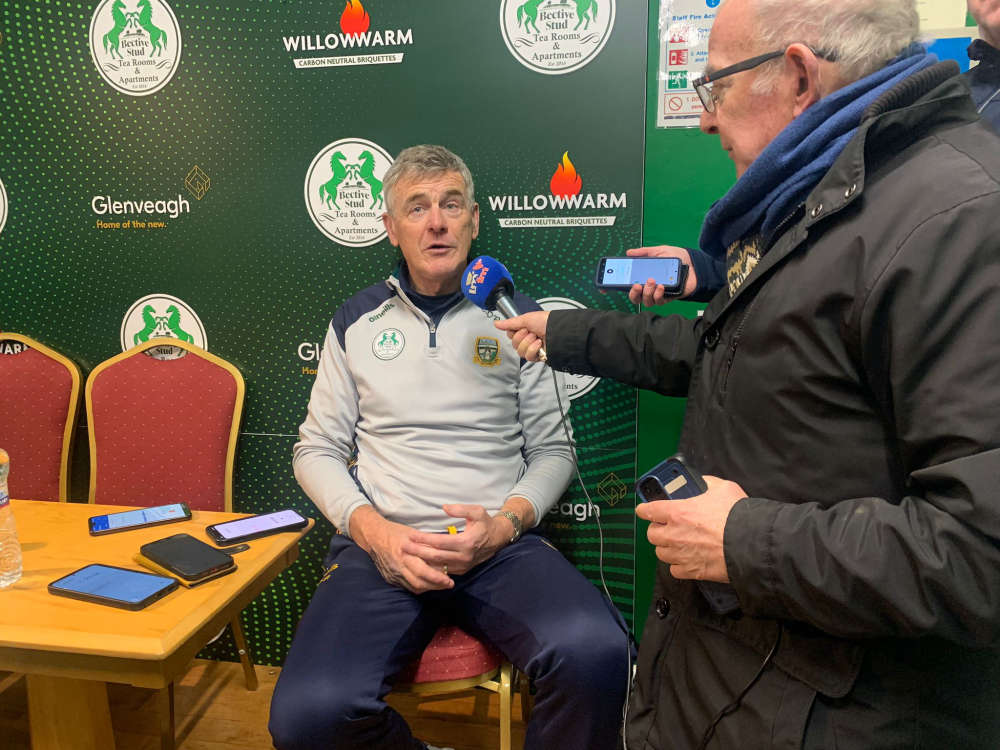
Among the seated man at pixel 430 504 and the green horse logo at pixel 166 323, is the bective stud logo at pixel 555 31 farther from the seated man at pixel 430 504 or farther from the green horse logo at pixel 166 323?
the green horse logo at pixel 166 323

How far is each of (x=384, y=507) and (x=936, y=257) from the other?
1.42 meters

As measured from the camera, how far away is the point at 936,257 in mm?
701

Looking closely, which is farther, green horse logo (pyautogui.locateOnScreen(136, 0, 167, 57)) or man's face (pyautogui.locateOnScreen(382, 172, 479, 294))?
green horse logo (pyautogui.locateOnScreen(136, 0, 167, 57))

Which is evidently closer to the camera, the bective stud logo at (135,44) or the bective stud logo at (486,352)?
the bective stud logo at (486,352)

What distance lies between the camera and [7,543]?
1.26 m

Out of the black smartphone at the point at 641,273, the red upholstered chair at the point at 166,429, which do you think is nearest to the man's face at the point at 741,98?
the black smartphone at the point at 641,273

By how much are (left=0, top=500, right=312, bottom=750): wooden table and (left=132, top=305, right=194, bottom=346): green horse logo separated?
0.80 meters

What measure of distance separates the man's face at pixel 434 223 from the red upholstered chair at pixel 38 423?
4.52ft

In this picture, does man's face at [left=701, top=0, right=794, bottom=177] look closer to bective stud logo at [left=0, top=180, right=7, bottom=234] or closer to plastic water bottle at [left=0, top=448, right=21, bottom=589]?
plastic water bottle at [left=0, top=448, right=21, bottom=589]

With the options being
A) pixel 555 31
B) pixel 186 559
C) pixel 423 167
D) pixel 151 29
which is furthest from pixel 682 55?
pixel 186 559

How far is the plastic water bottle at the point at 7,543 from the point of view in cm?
122

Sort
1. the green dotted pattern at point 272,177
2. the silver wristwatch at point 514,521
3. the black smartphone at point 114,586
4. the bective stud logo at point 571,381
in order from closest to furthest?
the black smartphone at point 114,586 → the silver wristwatch at point 514,521 → the green dotted pattern at point 272,177 → the bective stud logo at point 571,381

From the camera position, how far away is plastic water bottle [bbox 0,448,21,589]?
3.99ft

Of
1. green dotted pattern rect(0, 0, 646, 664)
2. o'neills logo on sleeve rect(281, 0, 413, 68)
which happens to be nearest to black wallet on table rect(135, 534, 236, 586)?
green dotted pattern rect(0, 0, 646, 664)
